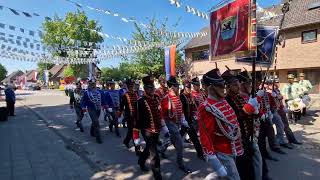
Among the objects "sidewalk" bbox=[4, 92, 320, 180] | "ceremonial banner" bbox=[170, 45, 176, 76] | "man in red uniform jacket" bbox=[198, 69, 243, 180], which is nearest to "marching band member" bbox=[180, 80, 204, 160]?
"sidewalk" bbox=[4, 92, 320, 180]

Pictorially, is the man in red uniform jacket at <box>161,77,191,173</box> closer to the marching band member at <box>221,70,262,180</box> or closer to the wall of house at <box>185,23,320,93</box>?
the marching band member at <box>221,70,262,180</box>

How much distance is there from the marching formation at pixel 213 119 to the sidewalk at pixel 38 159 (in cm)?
131

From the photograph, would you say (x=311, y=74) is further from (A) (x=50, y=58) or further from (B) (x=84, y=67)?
(B) (x=84, y=67)

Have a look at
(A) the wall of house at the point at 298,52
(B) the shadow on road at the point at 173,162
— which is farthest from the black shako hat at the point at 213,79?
(A) the wall of house at the point at 298,52

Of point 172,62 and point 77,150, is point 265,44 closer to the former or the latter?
point 77,150

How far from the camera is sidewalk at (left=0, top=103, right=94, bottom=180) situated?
23.4 ft

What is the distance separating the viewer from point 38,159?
845cm

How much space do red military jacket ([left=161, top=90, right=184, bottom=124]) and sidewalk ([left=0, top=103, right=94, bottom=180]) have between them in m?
1.94

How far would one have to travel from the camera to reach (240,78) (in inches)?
240

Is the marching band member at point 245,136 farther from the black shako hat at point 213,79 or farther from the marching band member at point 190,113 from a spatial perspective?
the marching band member at point 190,113

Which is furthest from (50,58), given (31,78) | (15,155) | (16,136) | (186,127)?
(31,78)

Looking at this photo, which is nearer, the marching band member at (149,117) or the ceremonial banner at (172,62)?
the marching band member at (149,117)

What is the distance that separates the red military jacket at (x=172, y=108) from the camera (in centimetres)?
731

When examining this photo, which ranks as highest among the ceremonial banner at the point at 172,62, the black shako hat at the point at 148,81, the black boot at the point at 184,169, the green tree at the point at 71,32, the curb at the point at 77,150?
the green tree at the point at 71,32
